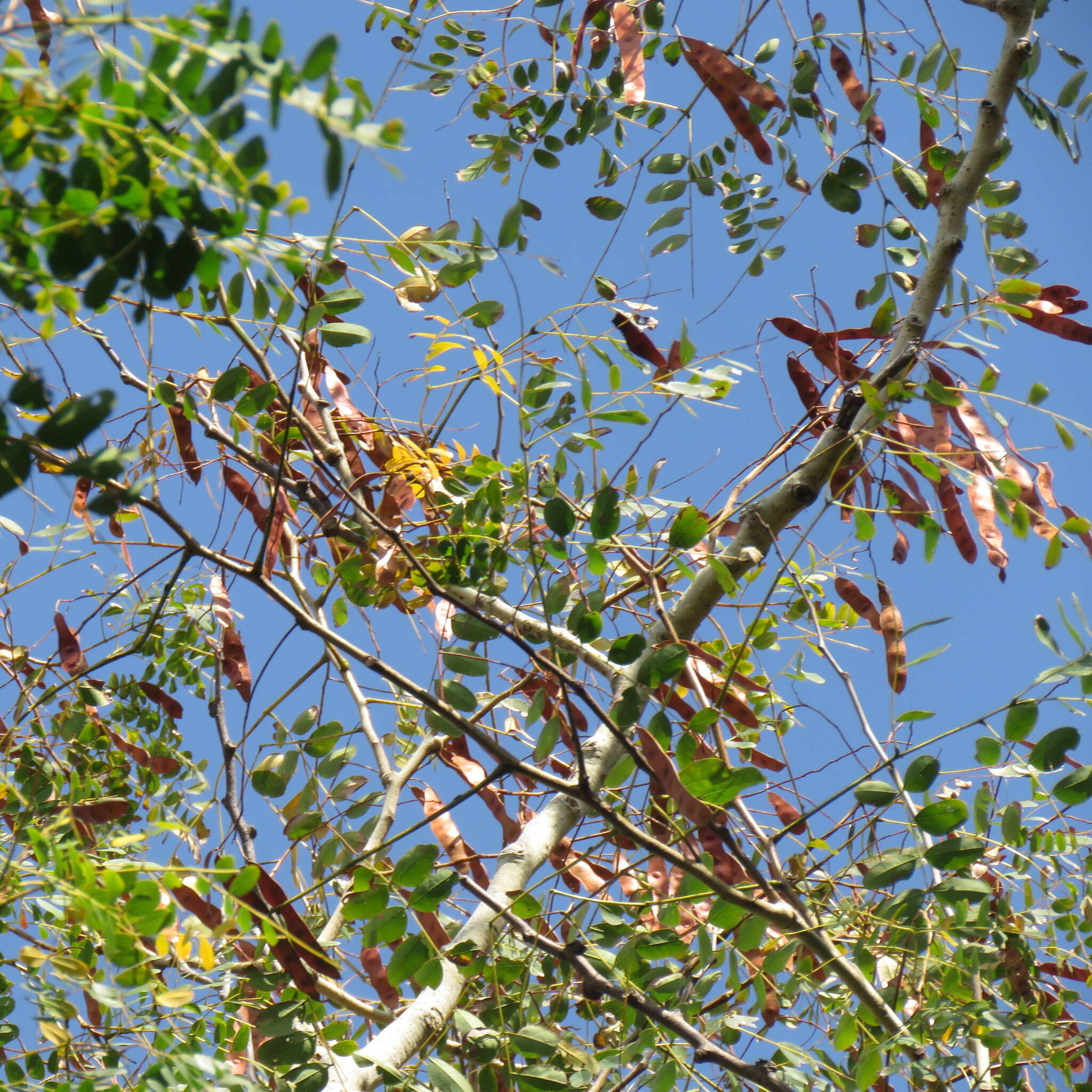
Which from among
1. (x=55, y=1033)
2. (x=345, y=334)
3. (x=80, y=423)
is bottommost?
(x=55, y=1033)

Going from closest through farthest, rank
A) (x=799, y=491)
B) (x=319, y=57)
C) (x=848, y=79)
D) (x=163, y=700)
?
(x=319, y=57)
(x=799, y=491)
(x=848, y=79)
(x=163, y=700)

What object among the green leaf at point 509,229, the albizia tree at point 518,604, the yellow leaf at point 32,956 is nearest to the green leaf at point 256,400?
the albizia tree at point 518,604

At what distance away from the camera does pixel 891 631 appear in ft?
3.06

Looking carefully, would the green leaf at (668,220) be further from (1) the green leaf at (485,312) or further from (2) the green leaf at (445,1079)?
(2) the green leaf at (445,1079)

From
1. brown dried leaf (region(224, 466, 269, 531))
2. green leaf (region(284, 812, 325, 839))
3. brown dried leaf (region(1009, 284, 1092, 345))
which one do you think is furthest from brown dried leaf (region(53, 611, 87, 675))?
brown dried leaf (region(1009, 284, 1092, 345))

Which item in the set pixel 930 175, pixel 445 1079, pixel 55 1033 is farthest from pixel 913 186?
pixel 55 1033

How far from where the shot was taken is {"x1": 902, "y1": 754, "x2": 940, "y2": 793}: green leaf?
0.69 m

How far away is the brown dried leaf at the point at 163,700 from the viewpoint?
52.6 inches

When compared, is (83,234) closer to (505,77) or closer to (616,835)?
(616,835)

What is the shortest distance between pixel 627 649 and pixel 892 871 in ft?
0.82

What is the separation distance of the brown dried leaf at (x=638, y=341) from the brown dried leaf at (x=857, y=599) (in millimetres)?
298

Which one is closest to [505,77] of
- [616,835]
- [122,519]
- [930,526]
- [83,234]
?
[122,519]

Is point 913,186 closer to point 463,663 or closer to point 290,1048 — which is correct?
point 463,663

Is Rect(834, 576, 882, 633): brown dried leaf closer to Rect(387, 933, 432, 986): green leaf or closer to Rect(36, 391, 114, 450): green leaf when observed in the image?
Rect(387, 933, 432, 986): green leaf
